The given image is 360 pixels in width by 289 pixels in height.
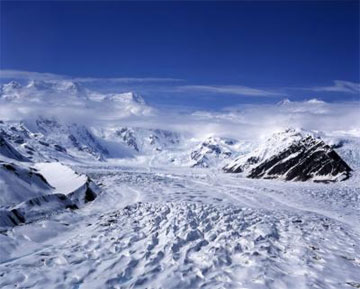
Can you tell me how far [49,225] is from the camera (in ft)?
63.7

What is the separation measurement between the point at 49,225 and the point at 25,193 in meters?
5.38

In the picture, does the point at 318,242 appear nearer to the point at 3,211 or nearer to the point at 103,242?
the point at 103,242

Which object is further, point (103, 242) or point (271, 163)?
point (271, 163)

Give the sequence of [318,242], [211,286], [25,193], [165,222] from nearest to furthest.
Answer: [211,286] → [318,242] → [165,222] → [25,193]

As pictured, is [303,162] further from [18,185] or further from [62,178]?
[18,185]

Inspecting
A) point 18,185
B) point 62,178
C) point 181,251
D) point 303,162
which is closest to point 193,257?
point 181,251

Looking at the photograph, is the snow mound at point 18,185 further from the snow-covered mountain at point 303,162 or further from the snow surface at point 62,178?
the snow-covered mountain at point 303,162

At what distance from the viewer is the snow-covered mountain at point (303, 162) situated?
231 ft

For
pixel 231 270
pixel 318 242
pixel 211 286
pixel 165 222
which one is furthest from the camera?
pixel 165 222

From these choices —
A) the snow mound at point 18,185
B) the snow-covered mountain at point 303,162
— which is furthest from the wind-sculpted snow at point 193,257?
the snow-covered mountain at point 303,162

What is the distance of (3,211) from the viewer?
19.2 metres

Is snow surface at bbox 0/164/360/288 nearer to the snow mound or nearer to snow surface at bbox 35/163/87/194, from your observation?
the snow mound

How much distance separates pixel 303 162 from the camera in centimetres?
7844

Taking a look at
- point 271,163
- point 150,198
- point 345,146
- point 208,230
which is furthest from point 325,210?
point 345,146
